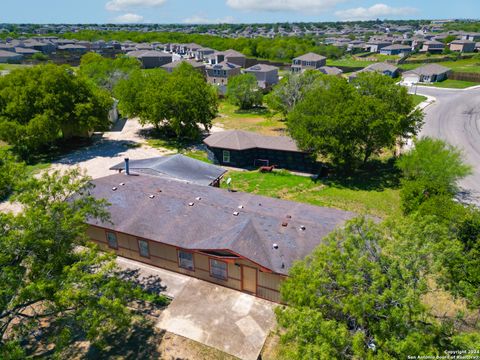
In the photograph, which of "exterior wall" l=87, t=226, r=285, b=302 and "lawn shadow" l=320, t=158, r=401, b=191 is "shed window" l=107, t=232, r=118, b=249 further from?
"lawn shadow" l=320, t=158, r=401, b=191

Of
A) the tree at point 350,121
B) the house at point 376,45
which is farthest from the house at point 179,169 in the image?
the house at point 376,45

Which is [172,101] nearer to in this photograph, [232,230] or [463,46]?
[232,230]

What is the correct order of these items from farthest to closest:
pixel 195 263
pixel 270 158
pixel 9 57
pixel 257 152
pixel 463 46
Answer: pixel 463 46 < pixel 9 57 < pixel 257 152 < pixel 270 158 < pixel 195 263

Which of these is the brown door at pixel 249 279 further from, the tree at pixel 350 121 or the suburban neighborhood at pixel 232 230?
the tree at pixel 350 121

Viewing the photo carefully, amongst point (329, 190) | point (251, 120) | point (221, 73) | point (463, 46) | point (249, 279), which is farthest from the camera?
point (463, 46)

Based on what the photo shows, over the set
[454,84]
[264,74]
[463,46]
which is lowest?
[454,84]

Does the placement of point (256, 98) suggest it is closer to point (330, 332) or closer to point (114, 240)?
point (114, 240)

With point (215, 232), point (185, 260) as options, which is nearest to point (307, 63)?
point (215, 232)

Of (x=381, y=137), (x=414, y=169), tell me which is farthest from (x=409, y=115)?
(x=414, y=169)
